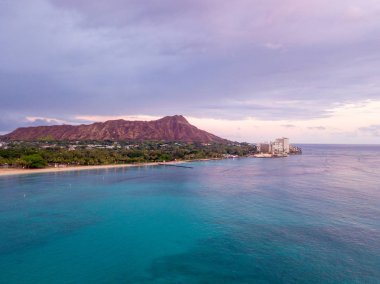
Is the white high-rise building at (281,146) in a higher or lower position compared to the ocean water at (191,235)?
higher

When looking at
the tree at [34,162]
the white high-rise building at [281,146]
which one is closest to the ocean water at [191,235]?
the tree at [34,162]

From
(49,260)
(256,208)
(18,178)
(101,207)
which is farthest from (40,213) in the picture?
(18,178)

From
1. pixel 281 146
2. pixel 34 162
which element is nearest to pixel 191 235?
pixel 34 162

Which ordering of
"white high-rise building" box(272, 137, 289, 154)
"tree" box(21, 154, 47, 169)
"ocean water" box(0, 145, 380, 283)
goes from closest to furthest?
1. "ocean water" box(0, 145, 380, 283)
2. "tree" box(21, 154, 47, 169)
3. "white high-rise building" box(272, 137, 289, 154)

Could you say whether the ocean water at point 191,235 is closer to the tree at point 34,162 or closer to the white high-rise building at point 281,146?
the tree at point 34,162

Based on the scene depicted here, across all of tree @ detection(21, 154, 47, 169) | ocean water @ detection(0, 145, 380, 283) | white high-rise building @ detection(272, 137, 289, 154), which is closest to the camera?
ocean water @ detection(0, 145, 380, 283)

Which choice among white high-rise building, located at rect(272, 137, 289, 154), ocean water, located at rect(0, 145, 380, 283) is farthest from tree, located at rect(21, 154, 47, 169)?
white high-rise building, located at rect(272, 137, 289, 154)

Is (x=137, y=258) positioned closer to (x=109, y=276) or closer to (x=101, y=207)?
(x=109, y=276)

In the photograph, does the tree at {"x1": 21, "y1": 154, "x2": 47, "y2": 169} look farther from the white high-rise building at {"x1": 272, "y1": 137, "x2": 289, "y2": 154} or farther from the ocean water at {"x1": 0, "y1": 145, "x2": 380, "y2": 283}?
the white high-rise building at {"x1": 272, "y1": 137, "x2": 289, "y2": 154}
